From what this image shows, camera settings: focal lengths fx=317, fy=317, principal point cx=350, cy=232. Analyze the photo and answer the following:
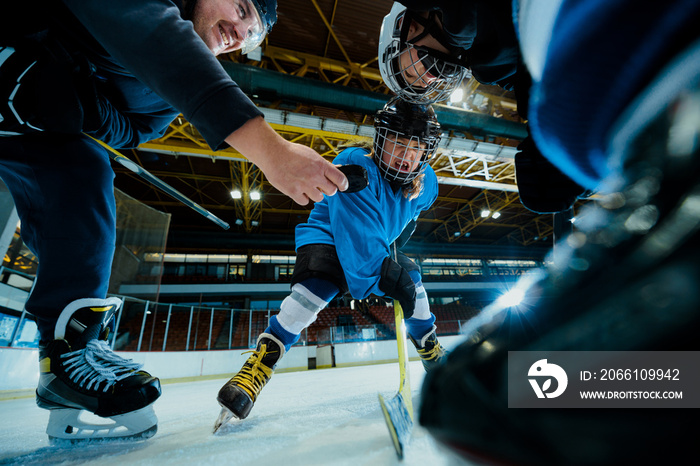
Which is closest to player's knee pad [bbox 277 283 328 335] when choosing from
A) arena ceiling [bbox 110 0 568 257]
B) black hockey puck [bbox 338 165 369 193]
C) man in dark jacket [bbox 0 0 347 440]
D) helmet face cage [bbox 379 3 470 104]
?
man in dark jacket [bbox 0 0 347 440]

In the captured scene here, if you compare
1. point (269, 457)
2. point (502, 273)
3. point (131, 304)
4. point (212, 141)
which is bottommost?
point (269, 457)

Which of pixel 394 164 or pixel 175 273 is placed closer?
pixel 394 164

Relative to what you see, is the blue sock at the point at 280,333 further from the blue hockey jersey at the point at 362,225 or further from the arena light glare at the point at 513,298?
the arena light glare at the point at 513,298

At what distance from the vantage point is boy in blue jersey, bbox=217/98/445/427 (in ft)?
3.24

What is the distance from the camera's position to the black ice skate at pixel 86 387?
62 cm

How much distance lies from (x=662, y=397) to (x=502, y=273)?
17.0 meters

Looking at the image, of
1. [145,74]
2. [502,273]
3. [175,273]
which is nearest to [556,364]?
[145,74]

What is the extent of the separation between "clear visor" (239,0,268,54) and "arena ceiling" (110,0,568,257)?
1.05 m

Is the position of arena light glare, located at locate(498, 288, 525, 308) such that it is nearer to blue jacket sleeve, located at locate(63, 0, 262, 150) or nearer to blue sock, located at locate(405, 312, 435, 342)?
blue jacket sleeve, located at locate(63, 0, 262, 150)

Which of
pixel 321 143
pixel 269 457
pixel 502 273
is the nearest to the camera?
pixel 269 457

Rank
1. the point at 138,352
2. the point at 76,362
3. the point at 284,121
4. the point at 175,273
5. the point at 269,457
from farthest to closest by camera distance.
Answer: the point at 175,273
the point at 284,121
the point at 138,352
the point at 76,362
the point at 269,457

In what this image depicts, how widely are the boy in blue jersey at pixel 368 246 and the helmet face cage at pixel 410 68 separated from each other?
168mm

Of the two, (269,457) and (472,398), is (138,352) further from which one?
(472,398)

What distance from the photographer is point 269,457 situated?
0.46 meters
